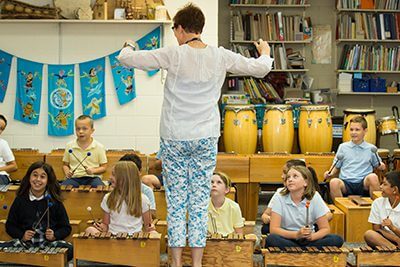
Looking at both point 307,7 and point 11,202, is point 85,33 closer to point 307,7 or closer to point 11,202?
point 11,202

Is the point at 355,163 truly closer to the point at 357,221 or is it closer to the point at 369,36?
the point at 357,221

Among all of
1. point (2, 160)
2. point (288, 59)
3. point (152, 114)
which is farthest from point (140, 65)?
point (288, 59)

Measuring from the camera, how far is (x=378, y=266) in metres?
4.69

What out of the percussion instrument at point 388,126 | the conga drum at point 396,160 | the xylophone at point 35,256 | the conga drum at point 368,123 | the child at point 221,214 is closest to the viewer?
the xylophone at point 35,256

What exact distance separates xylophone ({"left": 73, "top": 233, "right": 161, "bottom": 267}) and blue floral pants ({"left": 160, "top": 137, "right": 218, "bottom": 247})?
54cm

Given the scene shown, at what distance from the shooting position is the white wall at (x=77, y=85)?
7207 mm

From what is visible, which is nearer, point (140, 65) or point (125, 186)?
point (140, 65)

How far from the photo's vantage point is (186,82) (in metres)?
4.00

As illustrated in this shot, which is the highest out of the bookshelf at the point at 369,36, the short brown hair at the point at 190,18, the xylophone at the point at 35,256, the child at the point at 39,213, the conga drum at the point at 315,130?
the bookshelf at the point at 369,36

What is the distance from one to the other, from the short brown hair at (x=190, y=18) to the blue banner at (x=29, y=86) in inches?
138

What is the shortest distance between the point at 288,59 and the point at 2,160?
4322mm

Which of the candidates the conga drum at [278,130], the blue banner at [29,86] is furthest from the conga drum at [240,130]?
the blue banner at [29,86]

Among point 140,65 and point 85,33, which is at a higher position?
point 85,33

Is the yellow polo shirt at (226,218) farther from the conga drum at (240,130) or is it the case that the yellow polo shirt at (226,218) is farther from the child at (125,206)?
the conga drum at (240,130)
